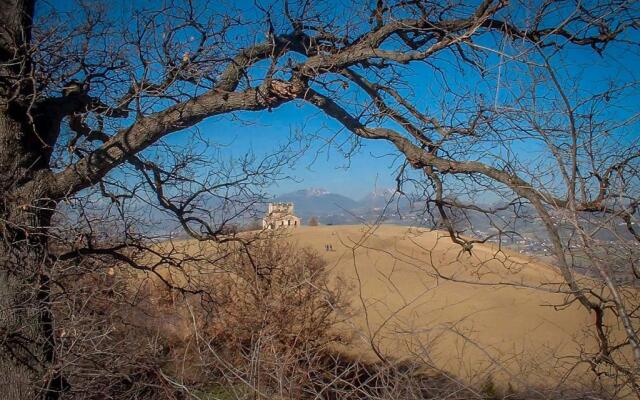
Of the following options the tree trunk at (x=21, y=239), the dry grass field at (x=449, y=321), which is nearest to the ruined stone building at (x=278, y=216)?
the dry grass field at (x=449, y=321)

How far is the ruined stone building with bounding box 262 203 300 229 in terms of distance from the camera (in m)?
6.95

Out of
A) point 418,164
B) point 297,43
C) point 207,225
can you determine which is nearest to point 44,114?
point 207,225

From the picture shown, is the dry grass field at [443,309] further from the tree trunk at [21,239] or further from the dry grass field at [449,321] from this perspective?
the tree trunk at [21,239]

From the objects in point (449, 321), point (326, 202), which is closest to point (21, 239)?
point (326, 202)

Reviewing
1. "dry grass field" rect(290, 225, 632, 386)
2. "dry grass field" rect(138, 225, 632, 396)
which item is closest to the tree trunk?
"dry grass field" rect(138, 225, 632, 396)

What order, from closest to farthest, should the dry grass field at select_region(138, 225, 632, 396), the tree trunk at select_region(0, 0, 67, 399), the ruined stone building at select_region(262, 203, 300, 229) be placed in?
the dry grass field at select_region(138, 225, 632, 396), the tree trunk at select_region(0, 0, 67, 399), the ruined stone building at select_region(262, 203, 300, 229)

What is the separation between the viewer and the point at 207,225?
600 centimetres

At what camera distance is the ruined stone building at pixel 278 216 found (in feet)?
22.8

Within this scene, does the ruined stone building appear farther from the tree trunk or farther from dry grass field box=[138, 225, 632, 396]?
the tree trunk

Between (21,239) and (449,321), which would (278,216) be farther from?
(449,321)

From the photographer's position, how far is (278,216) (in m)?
7.36

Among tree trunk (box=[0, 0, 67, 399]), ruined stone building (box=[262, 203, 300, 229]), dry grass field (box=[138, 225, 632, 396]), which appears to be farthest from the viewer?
ruined stone building (box=[262, 203, 300, 229])

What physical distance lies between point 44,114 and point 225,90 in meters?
1.87

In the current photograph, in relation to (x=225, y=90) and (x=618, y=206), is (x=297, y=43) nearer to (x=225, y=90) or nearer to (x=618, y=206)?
(x=225, y=90)
